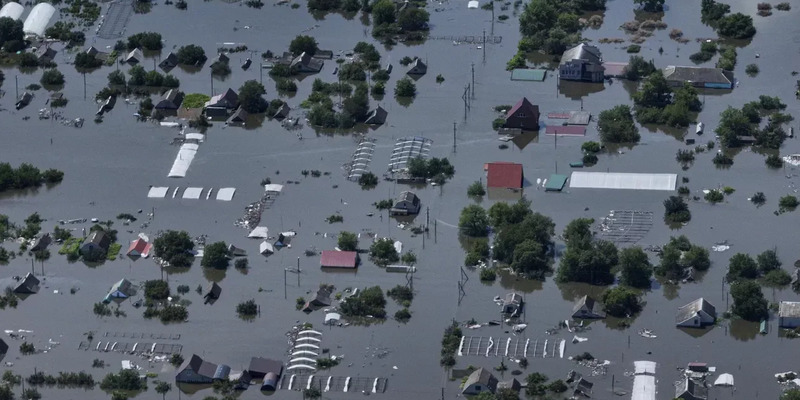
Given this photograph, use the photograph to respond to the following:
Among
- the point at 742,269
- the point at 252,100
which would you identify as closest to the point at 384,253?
the point at 742,269

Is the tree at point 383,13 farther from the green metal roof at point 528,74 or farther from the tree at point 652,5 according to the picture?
the tree at point 652,5

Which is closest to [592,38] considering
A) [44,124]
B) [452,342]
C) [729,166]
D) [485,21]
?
[485,21]

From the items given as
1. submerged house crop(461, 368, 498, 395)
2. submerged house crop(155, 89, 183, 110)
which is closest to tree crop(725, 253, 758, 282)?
submerged house crop(461, 368, 498, 395)

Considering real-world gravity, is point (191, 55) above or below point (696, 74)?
below

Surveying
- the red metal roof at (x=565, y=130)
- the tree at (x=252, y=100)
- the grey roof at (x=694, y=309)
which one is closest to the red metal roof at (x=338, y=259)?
the grey roof at (x=694, y=309)

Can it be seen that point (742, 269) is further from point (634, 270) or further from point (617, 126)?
point (617, 126)

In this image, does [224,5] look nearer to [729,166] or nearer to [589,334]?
[729,166]
